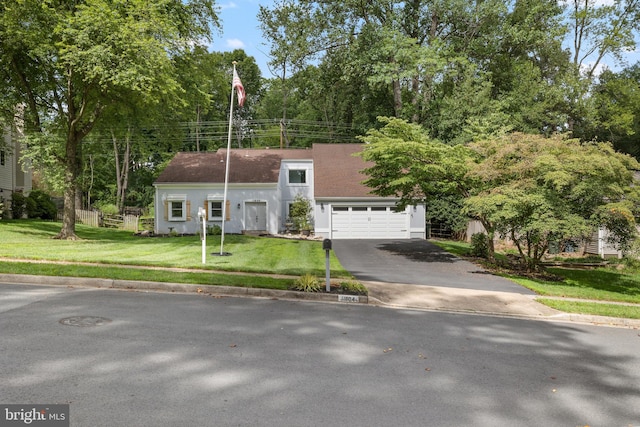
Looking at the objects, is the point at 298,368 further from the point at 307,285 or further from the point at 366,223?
the point at 366,223

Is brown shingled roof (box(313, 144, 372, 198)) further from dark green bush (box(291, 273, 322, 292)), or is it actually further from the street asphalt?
dark green bush (box(291, 273, 322, 292))

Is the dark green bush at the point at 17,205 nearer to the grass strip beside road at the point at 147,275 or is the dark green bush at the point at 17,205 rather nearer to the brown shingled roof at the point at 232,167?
the brown shingled roof at the point at 232,167

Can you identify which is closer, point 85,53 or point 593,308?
point 593,308

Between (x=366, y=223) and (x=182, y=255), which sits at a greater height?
(x=366, y=223)

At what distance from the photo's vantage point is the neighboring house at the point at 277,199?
84.8ft

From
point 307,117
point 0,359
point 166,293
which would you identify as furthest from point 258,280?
point 307,117

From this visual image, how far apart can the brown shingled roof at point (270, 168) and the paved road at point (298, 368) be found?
1893 centimetres

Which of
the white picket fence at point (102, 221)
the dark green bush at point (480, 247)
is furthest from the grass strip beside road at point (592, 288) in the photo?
the white picket fence at point (102, 221)

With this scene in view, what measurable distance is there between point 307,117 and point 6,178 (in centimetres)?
3059

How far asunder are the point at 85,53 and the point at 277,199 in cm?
1430

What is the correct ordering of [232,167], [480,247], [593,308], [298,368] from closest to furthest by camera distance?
[298,368] → [593,308] → [480,247] → [232,167]

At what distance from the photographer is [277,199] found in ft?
88.5

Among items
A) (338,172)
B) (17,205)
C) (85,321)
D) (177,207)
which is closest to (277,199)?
(338,172)

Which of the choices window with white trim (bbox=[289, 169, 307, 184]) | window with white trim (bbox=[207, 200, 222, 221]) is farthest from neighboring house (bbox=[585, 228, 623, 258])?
window with white trim (bbox=[207, 200, 222, 221])
